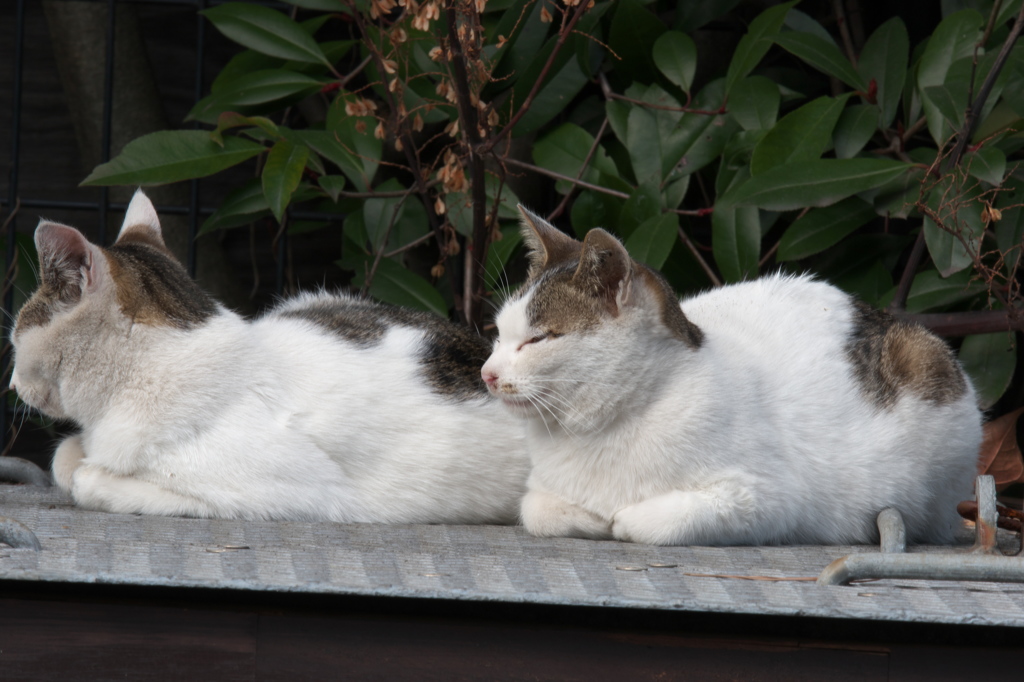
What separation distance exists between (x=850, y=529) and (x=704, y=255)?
5.16 ft

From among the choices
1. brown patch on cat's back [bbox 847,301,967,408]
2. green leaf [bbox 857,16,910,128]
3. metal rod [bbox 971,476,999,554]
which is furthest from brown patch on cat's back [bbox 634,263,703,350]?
green leaf [bbox 857,16,910,128]

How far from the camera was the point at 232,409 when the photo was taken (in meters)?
1.89

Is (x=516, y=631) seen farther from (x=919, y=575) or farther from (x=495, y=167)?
(x=495, y=167)

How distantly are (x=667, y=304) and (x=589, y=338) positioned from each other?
151 mm

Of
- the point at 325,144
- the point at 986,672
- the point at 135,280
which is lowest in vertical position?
the point at 986,672

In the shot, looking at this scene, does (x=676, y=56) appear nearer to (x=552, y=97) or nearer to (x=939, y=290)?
(x=552, y=97)

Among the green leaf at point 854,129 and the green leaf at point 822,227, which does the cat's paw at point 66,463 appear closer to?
the green leaf at point 822,227

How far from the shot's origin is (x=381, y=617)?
1304 mm

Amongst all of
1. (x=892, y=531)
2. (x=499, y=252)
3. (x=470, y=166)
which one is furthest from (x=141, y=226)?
(x=892, y=531)

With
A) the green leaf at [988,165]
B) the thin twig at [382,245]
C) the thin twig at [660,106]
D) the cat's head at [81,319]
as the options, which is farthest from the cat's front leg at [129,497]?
the green leaf at [988,165]

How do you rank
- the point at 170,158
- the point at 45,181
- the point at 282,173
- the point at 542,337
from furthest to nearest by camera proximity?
the point at 45,181
the point at 170,158
the point at 282,173
the point at 542,337

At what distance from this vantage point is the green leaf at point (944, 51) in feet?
8.38

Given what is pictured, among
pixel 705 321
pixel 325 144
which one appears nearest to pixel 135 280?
pixel 325 144

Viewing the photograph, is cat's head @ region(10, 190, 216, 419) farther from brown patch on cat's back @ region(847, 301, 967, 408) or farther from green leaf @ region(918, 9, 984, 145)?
green leaf @ region(918, 9, 984, 145)
